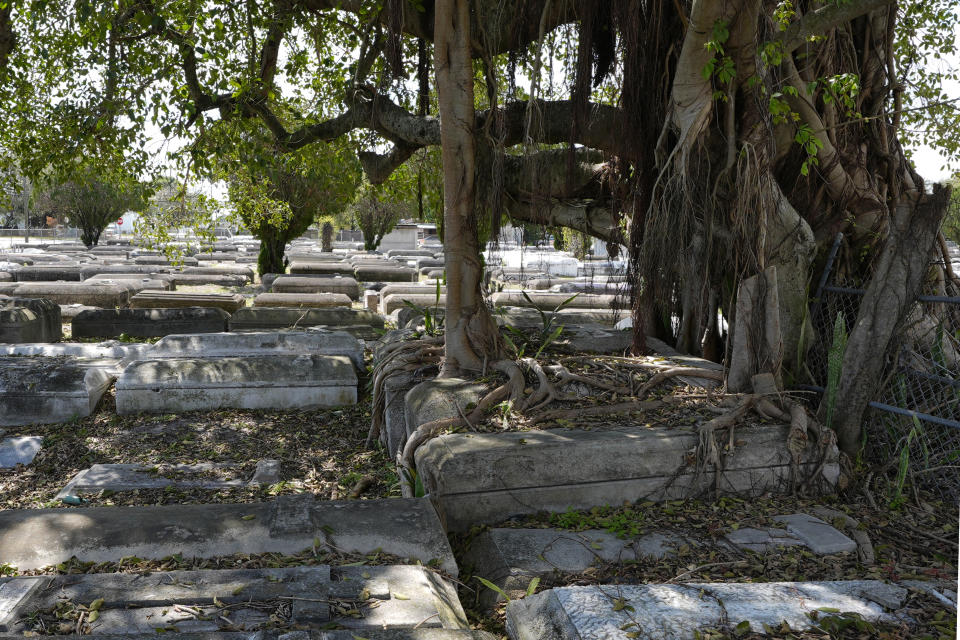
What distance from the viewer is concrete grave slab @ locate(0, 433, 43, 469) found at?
5819 mm

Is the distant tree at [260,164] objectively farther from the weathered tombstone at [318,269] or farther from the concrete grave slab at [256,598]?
the weathered tombstone at [318,269]

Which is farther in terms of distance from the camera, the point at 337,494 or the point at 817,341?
the point at 817,341

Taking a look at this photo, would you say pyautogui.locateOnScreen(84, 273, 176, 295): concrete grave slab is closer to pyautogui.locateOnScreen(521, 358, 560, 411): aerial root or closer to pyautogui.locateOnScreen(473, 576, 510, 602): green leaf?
pyautogui.locateOnScreen(521, 358, 560, 411): aerial root

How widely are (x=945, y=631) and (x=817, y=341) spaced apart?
3318 millimetres

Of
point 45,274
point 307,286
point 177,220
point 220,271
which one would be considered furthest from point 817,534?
point 220,271

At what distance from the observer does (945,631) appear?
2.54 m

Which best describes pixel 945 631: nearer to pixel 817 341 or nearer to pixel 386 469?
pixel 817 341

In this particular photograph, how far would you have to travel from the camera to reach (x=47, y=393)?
22.2 ft

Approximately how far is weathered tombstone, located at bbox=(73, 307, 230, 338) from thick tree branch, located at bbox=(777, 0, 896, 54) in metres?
8.92

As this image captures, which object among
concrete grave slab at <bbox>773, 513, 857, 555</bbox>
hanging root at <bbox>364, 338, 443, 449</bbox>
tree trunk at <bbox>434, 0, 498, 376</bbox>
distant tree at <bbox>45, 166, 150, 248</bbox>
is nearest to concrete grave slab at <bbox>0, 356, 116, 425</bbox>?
hanging root at <bbox>364, 338, 443, 449</bbox>

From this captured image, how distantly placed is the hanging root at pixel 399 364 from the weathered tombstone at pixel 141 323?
583cm

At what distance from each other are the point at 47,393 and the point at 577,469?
5207mm

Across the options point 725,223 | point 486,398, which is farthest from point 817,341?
point 486,398

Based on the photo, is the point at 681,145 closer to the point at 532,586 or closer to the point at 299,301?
the point at 532,586
